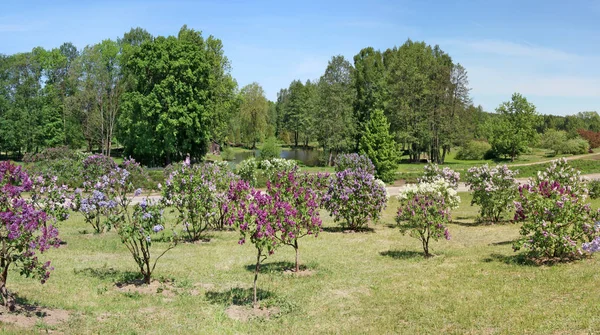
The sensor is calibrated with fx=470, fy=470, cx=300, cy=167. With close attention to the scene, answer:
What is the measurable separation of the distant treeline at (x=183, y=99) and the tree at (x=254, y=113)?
43.9 feet

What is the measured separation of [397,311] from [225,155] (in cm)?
6352

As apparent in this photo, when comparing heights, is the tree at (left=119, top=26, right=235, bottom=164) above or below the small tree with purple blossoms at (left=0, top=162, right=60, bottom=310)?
above

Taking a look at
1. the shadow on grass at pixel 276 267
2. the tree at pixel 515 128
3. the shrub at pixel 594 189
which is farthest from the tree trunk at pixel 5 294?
the tree at pixel 515 128

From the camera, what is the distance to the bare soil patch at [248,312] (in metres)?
11.1

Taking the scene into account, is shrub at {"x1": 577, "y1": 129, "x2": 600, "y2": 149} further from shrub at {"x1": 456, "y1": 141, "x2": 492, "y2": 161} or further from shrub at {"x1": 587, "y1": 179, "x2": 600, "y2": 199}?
shrub at {"x1": 587, "y1": 179, "x2": 600, "y2": 199}

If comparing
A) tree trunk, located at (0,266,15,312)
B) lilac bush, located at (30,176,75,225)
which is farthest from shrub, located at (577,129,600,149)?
tree trunk, located at (0,266,15,312)

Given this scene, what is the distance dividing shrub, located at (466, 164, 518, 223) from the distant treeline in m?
33.4

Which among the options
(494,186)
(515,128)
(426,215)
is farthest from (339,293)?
(515,128)

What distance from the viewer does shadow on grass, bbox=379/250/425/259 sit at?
17911 millimetres

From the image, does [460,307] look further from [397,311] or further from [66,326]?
[66,326]

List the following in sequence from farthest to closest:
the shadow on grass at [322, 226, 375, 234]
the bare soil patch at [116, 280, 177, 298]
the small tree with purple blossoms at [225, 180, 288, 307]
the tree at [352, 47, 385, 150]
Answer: the tree at [352, 47, 385, 150] → the shadow on grass at [322, 226, 375, 234] → the bare soil patch at [116, 280, 177, 298] → the small tree with purple blossoms at [225, 180, 288, 307]

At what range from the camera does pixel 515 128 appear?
71375mm

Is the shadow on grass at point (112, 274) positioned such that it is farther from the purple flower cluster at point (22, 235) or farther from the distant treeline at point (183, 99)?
the distant treeline at point (183, 99)

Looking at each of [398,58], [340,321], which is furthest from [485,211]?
[398,58]
